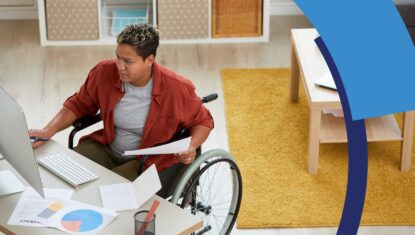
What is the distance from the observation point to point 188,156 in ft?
10.1

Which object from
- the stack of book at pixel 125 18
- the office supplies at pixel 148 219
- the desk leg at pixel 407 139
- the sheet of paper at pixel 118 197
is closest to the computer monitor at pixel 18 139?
the sheet of paper at pixel 118 197

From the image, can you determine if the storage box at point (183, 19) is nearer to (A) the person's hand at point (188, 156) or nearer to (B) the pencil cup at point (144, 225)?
(A) the person's hand at point (188, 156)

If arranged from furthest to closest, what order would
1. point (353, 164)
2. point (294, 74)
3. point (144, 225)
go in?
point (294, 74), point (144, 225), point (353, 164)

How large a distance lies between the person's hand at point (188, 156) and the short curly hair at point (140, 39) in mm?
404

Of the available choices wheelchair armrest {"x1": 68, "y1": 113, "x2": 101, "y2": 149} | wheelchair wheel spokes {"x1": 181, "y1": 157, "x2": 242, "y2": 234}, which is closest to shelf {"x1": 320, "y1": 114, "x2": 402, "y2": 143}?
wheelchair wheel spokes {"x1": 181, "y1": 157, "x2": 242, "y2": 234}

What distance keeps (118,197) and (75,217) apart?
19 centimetres

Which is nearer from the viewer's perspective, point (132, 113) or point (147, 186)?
point (147, 186)

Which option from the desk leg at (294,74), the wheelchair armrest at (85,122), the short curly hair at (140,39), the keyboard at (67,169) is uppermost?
the short curly hair at (140,39)

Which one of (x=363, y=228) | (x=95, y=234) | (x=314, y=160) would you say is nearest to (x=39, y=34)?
(x=314, y=160)

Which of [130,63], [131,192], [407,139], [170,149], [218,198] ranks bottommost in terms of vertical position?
[218,198]

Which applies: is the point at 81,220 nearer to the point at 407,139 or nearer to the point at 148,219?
the point at 148,219

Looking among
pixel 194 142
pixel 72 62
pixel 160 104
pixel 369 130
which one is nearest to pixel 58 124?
pixel 160 104

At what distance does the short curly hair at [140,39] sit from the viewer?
302 cm

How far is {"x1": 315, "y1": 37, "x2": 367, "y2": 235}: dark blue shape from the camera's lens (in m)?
2.04
